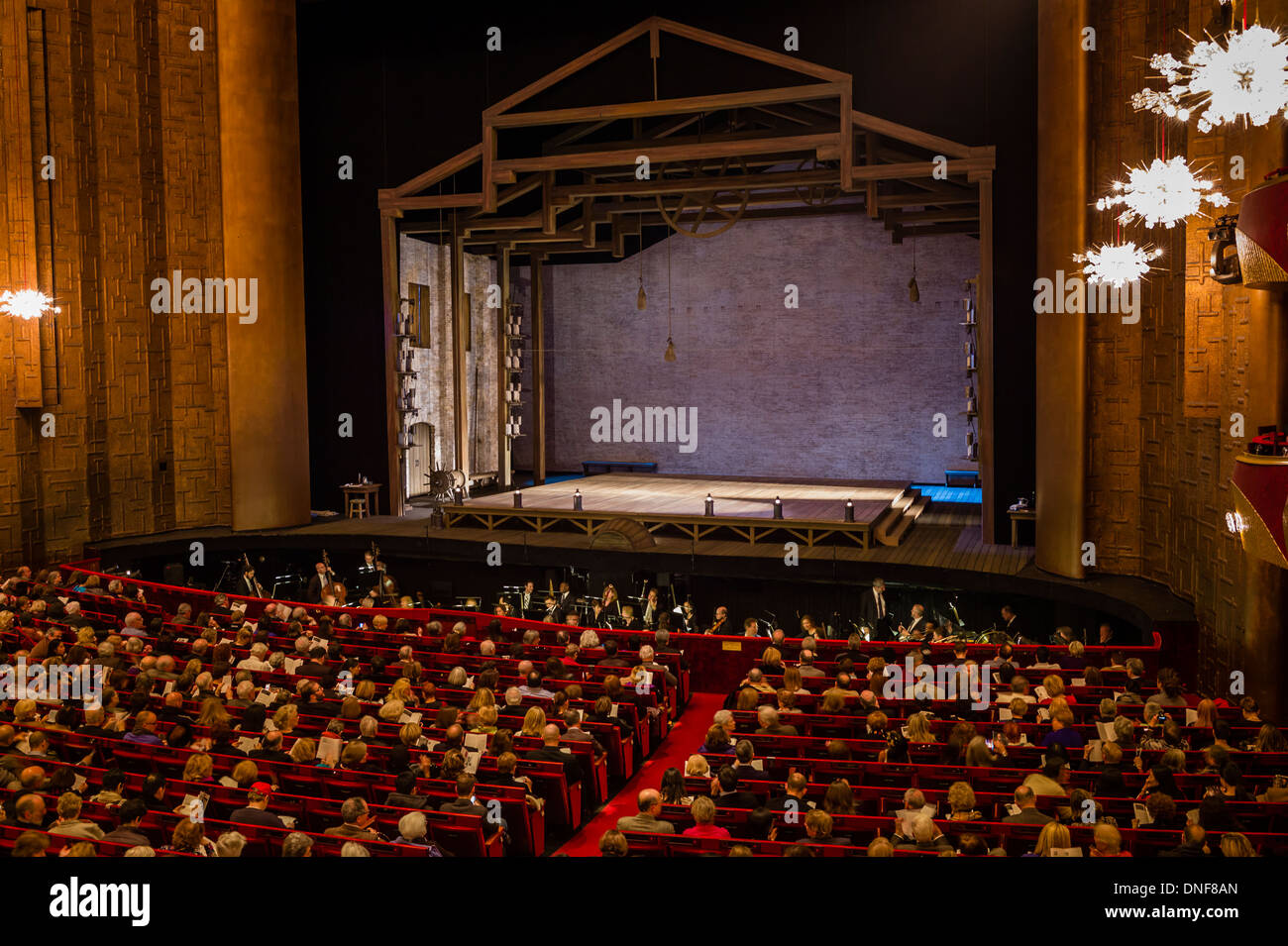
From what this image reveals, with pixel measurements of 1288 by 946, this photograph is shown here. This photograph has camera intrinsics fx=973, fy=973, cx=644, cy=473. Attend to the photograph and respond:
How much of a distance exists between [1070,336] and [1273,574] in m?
5.21

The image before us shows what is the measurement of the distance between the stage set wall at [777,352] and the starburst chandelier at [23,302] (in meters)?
12.5

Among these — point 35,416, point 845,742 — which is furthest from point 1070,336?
point 35,416

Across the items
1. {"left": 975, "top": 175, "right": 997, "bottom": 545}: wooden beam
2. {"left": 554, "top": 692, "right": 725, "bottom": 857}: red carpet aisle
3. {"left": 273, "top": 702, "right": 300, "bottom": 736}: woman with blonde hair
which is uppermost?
{"left": 975, "top": 175, "right": 997, "bottom": 545}: wooden beam

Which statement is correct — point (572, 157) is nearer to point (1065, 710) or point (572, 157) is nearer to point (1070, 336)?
point (1070, 336)

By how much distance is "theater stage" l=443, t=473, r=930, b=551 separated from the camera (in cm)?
1498

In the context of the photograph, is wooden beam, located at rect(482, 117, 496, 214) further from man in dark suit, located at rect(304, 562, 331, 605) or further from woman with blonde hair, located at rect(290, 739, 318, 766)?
woman with blonde hair, located at rect(290, 739, 318, 766)

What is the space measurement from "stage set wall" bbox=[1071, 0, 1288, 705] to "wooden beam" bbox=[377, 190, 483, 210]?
11.0 m

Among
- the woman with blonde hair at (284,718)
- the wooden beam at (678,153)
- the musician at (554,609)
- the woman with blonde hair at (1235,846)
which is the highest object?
the wooden beam at (678,153)

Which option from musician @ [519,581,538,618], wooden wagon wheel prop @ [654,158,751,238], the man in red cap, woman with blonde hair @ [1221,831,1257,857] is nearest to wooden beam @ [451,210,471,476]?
wooden wagon wheel prop @ [654,158,751,238]

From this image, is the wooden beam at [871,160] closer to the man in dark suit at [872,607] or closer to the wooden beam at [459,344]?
the man in dark suit at [872,607]

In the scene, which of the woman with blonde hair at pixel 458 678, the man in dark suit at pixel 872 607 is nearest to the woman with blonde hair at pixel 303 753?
the woman with blonde hair at pixel 458 678

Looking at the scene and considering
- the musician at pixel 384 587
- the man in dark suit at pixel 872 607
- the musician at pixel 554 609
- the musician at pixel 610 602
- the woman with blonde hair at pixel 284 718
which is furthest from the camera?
the musician at pixel 554 609

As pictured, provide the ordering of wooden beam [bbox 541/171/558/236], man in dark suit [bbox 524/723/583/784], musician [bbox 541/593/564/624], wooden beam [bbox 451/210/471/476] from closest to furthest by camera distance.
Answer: man in dark suit [bbox 524/723/583/784]
musician [bbox 541/593/564/624]
wooden beam [bbox 541/171/558/236]
wooden beam [bbox 451/210/471/476]

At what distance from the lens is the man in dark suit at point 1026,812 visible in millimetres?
5301
